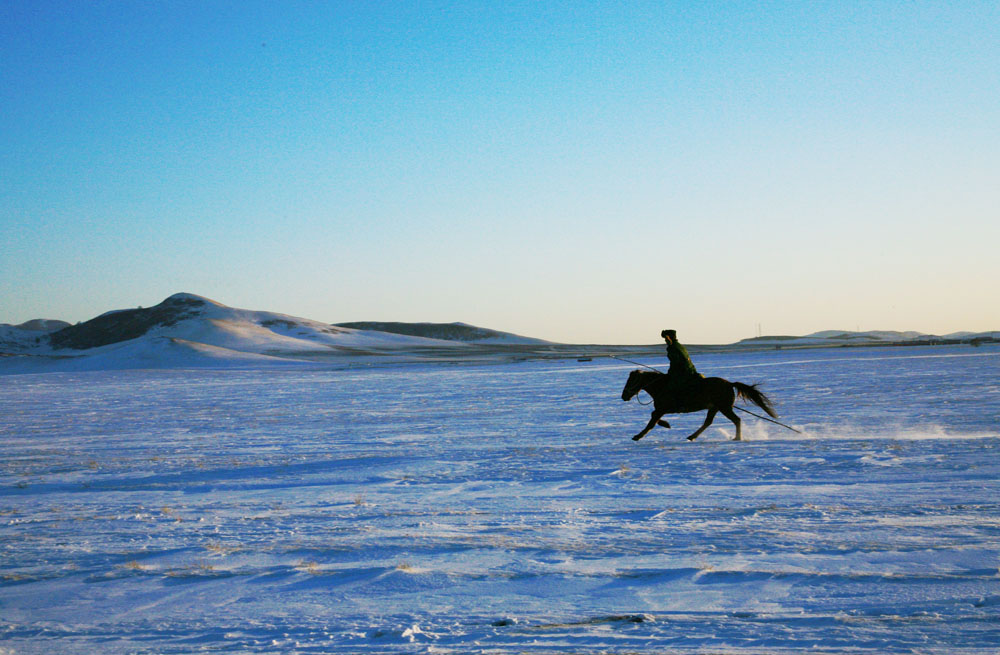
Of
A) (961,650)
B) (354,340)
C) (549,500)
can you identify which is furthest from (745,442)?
(354,340)

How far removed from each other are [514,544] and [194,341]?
371ft

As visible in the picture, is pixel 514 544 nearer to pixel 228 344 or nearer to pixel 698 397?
pixel 698 397

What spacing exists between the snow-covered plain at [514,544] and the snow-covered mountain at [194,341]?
6163 cm

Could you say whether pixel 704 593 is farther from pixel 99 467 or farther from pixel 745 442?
pixel 99 467

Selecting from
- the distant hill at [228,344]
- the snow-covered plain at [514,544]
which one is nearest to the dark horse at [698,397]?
the snow-covered plain at [514,544]

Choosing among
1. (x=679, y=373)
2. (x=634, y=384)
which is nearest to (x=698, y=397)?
(x=679, y=373)

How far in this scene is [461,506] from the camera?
28.8 feet

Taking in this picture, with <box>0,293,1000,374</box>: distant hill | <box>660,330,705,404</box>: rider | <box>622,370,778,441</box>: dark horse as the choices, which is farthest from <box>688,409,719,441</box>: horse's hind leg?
<box>0,293,1000,374</box>: distant hill

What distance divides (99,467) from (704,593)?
1008 cm

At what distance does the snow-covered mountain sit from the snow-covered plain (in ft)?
202

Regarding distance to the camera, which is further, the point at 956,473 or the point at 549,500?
the point at 956,473

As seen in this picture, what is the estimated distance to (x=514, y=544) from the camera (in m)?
7.01

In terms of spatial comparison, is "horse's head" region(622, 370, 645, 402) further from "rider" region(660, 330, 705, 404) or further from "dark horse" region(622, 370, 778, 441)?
"rider" region(660, 330, 705, 404)

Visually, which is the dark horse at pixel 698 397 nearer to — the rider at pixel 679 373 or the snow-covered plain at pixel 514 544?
the rider at pixel 679 373
